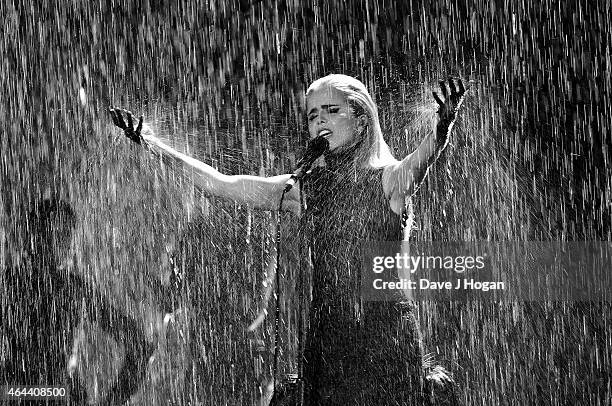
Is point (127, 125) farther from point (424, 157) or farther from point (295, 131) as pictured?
point (424, 157)

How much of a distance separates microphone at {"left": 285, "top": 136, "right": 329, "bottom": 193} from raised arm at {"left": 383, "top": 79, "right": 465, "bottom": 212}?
1.05 feet

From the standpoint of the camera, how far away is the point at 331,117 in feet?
10.2

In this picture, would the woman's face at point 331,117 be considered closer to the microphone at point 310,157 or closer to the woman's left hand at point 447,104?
the microphone at point 310,157

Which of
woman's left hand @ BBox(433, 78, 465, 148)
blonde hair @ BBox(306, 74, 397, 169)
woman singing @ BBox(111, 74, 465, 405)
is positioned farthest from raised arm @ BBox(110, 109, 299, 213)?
woman's left hand @ BBox(433, 78, 465, 148)

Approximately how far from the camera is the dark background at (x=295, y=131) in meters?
3.14

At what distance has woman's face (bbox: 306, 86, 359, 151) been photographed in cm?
307

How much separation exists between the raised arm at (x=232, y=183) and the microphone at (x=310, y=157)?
0.03 metres

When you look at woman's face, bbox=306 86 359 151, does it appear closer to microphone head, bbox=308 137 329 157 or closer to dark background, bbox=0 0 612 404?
microphone head, bbox=308 137 329 157

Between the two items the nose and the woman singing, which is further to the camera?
the nose

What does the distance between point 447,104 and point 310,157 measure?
853mm

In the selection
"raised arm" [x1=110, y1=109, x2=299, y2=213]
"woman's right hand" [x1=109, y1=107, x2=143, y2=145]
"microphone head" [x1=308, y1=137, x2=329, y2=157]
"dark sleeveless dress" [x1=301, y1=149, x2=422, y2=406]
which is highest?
"woman's right hand" [x1=109, y1=107, x2=143, y2=145]

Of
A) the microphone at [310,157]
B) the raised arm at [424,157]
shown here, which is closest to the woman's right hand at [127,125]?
the microphone at [310,157]

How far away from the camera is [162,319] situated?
3.33 metres

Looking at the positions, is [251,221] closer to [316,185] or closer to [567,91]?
[316,185]
